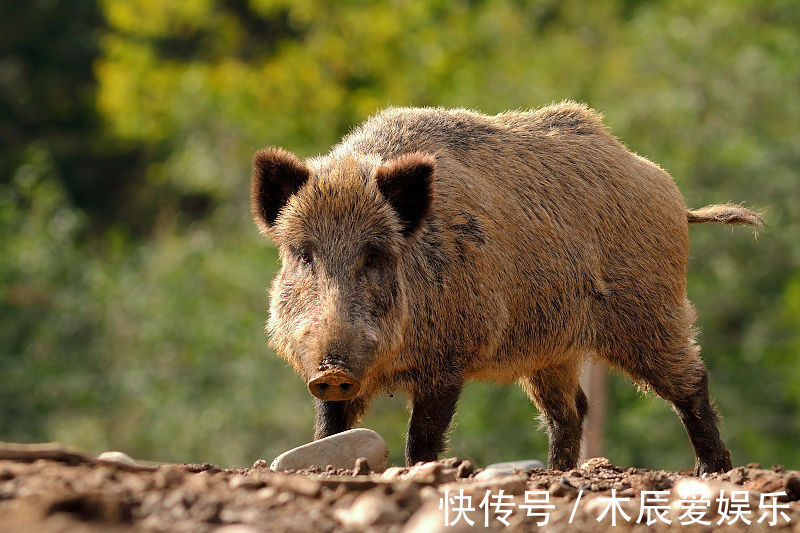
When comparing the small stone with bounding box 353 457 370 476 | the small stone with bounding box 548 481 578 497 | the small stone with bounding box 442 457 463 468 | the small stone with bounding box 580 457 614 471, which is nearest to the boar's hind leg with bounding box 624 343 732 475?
the small stone with bounding box 580 457 614 471

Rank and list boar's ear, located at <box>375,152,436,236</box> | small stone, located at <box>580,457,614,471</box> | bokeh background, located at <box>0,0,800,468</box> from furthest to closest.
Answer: bokeh background, located at <box>0,0,800,468</box> < small stone, located at <box>580,457,614,471</box> < boar's ear, located at <box>375,152,436,236</box>

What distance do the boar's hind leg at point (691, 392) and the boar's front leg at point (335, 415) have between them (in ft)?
5.96

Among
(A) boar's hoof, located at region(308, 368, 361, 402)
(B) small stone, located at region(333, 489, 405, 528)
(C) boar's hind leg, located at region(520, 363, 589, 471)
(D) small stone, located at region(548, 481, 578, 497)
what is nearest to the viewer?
(B) small stone, located at region(333, 489, 405, 528)

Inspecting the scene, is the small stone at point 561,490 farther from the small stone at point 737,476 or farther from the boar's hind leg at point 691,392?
the boar's hind leg at point 691,392

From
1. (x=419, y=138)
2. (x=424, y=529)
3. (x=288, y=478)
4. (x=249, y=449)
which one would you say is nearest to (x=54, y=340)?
(x=249, y=449)

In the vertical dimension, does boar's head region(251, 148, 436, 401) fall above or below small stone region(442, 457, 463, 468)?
above

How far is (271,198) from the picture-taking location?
6.20 metres

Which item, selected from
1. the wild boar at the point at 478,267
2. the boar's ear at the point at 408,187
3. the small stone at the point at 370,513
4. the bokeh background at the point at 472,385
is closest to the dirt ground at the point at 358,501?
the small stone at the point at 370,513

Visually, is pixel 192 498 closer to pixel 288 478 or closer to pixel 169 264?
pixel 288 478

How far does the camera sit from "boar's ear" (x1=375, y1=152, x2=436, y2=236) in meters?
5.93

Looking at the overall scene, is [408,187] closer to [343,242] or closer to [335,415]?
[343,242]

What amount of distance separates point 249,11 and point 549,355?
2576 cm

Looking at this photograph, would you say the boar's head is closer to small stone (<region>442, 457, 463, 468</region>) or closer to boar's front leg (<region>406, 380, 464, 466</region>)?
boar's front leg (<region>406, 380, 464, 466</region>)

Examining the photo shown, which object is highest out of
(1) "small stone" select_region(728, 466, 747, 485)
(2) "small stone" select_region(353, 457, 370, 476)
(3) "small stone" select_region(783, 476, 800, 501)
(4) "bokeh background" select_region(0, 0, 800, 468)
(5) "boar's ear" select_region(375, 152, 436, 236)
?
(4) "bokeh background" select_region(0, 0, 800, 468)
